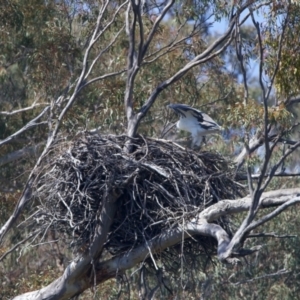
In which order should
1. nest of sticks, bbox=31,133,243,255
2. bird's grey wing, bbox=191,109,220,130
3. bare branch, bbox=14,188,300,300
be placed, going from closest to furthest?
bare branch, bbox=14,188,300,300 → nest of sticks, bbox=31,133,243,255 → bird's grey wing, bbox=191,109,220,130

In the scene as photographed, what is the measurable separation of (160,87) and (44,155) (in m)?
1.45

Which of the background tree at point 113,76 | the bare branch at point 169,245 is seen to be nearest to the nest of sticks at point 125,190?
the bare branch at point 169,245

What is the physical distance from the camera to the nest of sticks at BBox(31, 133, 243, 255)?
842cm

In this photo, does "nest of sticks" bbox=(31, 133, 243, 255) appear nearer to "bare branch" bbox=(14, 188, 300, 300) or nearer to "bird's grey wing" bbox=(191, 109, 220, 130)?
"bare branch" bbox=(14, 188, 300, 300)

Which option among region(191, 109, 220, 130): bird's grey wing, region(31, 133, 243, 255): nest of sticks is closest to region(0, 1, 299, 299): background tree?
region(191, 109, 220, 130): bird's grey wing

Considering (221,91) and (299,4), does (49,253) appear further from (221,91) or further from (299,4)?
(299,4)

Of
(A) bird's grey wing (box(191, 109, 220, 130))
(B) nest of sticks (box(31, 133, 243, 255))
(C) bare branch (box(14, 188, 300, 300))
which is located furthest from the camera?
(A) bird's grey wing (box(191, 109, 220, 130))

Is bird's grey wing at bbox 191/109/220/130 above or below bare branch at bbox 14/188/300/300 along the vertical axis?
above

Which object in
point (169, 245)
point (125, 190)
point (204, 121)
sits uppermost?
point (204, 121)

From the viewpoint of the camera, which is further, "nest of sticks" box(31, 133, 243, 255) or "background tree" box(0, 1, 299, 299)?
"background tree" box(0, 1, 299, 299)

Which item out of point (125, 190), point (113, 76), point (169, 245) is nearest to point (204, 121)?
point (125, 190)

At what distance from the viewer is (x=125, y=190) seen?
28.3ft

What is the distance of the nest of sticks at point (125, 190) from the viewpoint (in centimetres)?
842

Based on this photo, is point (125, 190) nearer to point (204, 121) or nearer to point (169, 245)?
point (169, 245)
